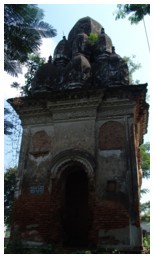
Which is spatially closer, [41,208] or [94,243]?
[94,243]

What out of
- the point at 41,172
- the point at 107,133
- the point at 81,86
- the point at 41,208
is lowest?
the point at 41,208

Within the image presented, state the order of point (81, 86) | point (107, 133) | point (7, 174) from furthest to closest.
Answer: point (7, 174) < point (81, 86) < point (107, 133)

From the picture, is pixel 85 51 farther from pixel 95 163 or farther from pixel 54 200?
pixel 54 200

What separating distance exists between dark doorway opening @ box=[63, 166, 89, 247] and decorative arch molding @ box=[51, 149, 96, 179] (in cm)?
38

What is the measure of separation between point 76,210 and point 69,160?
8.17ft

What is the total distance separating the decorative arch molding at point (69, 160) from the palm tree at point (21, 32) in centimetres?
304

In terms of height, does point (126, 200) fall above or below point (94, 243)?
above

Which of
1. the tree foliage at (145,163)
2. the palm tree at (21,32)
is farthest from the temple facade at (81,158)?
the tree foliage at (145,163)

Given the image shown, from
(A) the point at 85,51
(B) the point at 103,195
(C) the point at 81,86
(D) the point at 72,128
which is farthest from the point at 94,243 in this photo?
(A) the point at 85,51

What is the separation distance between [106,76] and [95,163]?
320 centimetres

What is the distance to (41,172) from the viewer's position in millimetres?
9305

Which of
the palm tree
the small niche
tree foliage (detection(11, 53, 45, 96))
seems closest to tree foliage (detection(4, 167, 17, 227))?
tree foliage (detection(11, 53, 45, 96))

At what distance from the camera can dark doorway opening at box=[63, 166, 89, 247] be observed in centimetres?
991

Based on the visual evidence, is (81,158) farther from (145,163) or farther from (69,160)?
(145,163)
